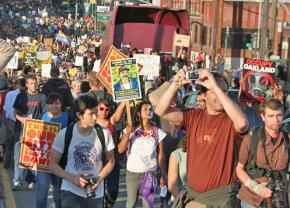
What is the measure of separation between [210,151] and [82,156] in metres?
1.42

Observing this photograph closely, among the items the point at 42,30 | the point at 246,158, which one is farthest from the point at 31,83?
the point at 42,30

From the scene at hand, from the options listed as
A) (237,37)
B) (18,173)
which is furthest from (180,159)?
(237,37)

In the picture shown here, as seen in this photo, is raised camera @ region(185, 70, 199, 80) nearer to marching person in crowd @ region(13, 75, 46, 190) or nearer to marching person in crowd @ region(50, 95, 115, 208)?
marching person in crowd @ region(50, 95, 115, 208)

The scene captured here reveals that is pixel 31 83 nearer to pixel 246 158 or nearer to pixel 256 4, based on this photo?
pixel 246 158

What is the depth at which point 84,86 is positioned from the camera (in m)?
13.1

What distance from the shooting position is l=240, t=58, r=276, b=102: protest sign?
11281mm

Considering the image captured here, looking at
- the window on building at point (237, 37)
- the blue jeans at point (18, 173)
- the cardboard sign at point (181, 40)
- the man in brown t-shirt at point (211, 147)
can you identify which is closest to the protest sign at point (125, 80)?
the blue jeans at point (18, 173)

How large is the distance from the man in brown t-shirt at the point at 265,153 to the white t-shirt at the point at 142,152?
2749 millimetres

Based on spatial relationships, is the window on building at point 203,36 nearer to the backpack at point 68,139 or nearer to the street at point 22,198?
the street at point 22,198

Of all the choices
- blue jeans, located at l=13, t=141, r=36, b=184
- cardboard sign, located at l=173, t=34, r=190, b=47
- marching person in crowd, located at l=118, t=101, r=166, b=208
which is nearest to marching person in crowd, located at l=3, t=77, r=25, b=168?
blue jeans, located at l=13, t=141, r=36, b=184

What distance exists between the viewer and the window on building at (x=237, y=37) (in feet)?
177

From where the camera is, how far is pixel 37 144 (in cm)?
974

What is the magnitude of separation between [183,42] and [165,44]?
194 centimetres

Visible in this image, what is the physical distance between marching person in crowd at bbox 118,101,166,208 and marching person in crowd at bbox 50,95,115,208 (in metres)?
2.10
